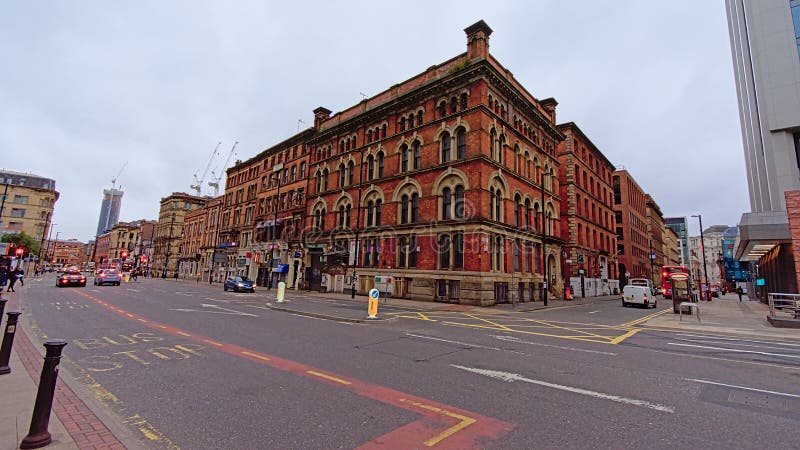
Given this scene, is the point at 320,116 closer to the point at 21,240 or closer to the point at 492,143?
the point at 492,143

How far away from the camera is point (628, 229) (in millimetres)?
58594

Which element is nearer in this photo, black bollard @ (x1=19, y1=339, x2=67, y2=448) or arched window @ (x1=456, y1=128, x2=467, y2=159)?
black bollard @ (x1=19, y1=339, x2=67, y2=448)

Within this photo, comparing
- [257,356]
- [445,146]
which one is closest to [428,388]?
[257,356]

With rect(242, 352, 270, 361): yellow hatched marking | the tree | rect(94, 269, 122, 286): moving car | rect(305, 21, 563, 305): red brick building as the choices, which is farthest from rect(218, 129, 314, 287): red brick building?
the tree

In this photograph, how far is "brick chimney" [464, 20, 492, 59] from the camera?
25.7 meters

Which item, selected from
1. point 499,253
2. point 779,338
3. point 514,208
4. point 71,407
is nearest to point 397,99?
point 514,208

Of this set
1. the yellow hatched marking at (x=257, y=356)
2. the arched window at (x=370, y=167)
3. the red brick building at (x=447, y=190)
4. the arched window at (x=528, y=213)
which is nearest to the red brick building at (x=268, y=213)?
the red brick building at (x=447, y=190)

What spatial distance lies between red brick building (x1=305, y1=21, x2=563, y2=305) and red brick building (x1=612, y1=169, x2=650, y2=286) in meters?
31.4

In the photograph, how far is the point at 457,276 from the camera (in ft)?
79.3

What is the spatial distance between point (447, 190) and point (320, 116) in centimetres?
2240

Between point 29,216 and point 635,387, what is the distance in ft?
389

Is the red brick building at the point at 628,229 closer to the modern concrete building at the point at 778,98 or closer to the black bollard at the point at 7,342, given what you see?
the modern concrete building at the point at 778,98

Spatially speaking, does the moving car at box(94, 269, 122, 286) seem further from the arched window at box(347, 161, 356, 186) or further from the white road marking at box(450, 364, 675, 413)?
the white road marking at box(450, 364, 675, 413)

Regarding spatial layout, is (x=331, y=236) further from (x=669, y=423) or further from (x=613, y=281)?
(x=613, y=281)
